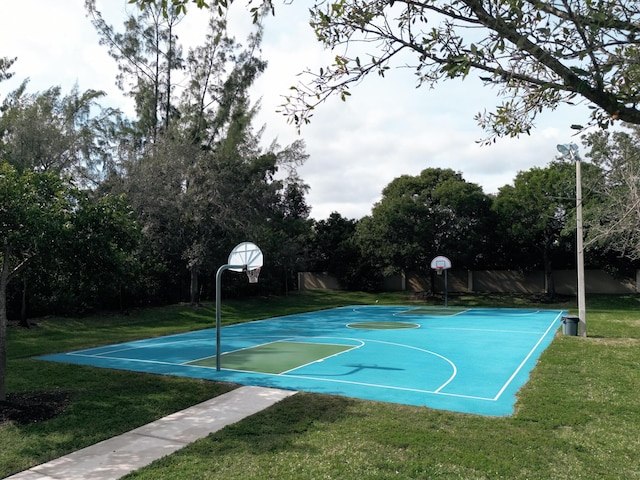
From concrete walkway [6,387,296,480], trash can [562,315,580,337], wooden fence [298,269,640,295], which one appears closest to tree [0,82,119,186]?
concrete walkway [6,387,296,480]

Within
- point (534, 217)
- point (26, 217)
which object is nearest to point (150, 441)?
point (26, 217)

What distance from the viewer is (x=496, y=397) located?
9.50 meters

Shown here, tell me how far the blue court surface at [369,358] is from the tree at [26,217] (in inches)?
176

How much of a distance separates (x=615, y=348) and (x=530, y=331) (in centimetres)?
544

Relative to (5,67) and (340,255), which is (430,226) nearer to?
(340,255)

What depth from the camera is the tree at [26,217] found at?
759 cm

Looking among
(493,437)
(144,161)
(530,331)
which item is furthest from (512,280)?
(493,437)

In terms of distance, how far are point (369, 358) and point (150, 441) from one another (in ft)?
25.9

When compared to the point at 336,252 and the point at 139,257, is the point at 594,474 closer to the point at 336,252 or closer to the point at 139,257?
the point at 139,257

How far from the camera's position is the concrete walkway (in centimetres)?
579

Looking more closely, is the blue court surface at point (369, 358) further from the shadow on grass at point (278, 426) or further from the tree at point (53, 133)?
the tree at point (53, 133)

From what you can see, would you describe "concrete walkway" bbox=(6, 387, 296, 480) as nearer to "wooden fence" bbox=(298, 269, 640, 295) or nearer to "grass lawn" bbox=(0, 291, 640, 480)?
"grass lawn" bbox=(0, 291, 640, 480)

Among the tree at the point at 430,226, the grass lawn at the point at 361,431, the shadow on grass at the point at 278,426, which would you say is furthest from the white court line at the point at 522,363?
the tree at the point at 430,226

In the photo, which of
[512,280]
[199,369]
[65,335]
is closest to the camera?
[199,369]
